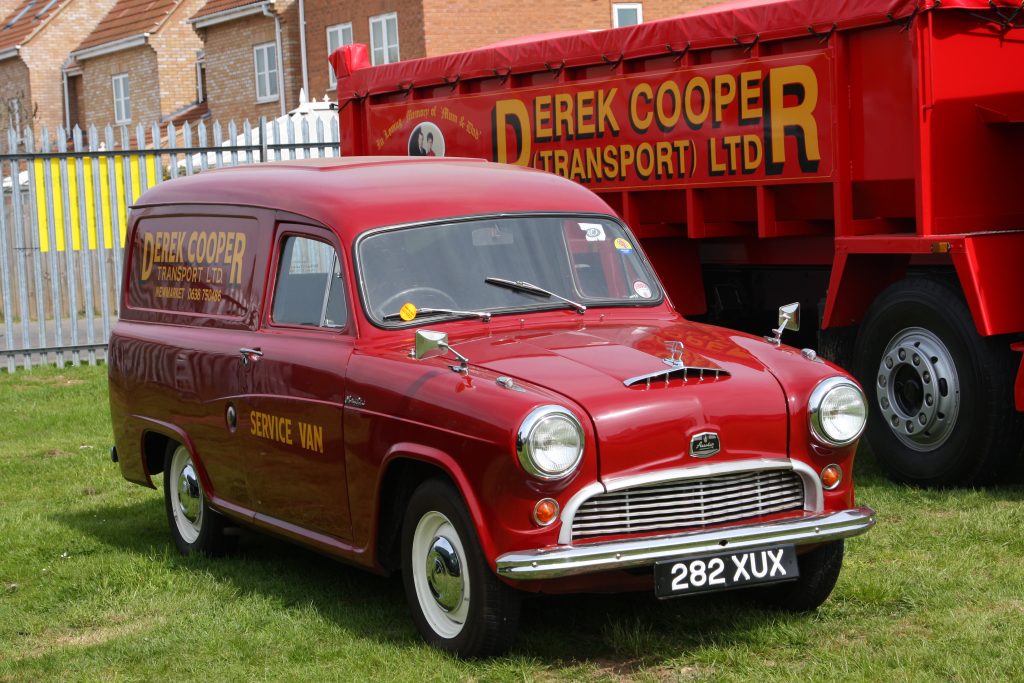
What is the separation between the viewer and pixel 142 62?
1641 inches

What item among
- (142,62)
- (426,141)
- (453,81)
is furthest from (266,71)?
(453,81)

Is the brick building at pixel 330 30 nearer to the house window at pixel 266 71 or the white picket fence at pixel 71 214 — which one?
the house window at pixel 266 71

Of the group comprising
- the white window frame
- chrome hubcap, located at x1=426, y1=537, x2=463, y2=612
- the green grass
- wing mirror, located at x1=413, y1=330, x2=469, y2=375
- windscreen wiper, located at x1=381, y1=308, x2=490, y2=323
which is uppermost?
the white window frame

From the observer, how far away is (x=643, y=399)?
5.33 m

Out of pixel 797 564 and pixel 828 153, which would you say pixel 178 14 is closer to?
pixel 828 153

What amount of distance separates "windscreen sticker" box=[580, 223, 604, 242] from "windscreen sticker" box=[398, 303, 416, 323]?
3.19ft

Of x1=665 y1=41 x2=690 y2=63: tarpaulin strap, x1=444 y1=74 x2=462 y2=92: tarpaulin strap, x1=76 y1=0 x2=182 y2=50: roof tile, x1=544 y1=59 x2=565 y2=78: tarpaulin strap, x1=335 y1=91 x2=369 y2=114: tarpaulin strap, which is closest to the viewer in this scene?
x1=665 y1=41 x2=690 y2=63: tarpaulin strap

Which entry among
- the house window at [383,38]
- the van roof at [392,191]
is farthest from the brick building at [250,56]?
the van roof at [392,191]

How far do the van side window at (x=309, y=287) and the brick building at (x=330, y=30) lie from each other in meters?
24.0

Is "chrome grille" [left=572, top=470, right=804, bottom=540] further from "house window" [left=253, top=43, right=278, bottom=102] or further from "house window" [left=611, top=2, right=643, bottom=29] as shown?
"house window" [left=253, top=43, right=278, bottom=102]

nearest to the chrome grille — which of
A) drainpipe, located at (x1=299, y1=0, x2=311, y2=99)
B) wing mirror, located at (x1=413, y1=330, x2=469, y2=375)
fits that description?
wing mirror, located at (x1=413, y1=330, x2=469, y2=375)

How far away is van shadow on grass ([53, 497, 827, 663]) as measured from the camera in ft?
18.6

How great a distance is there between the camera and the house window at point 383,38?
31.9 m

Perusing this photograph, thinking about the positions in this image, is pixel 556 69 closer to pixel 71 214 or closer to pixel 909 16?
pixel 909 16
